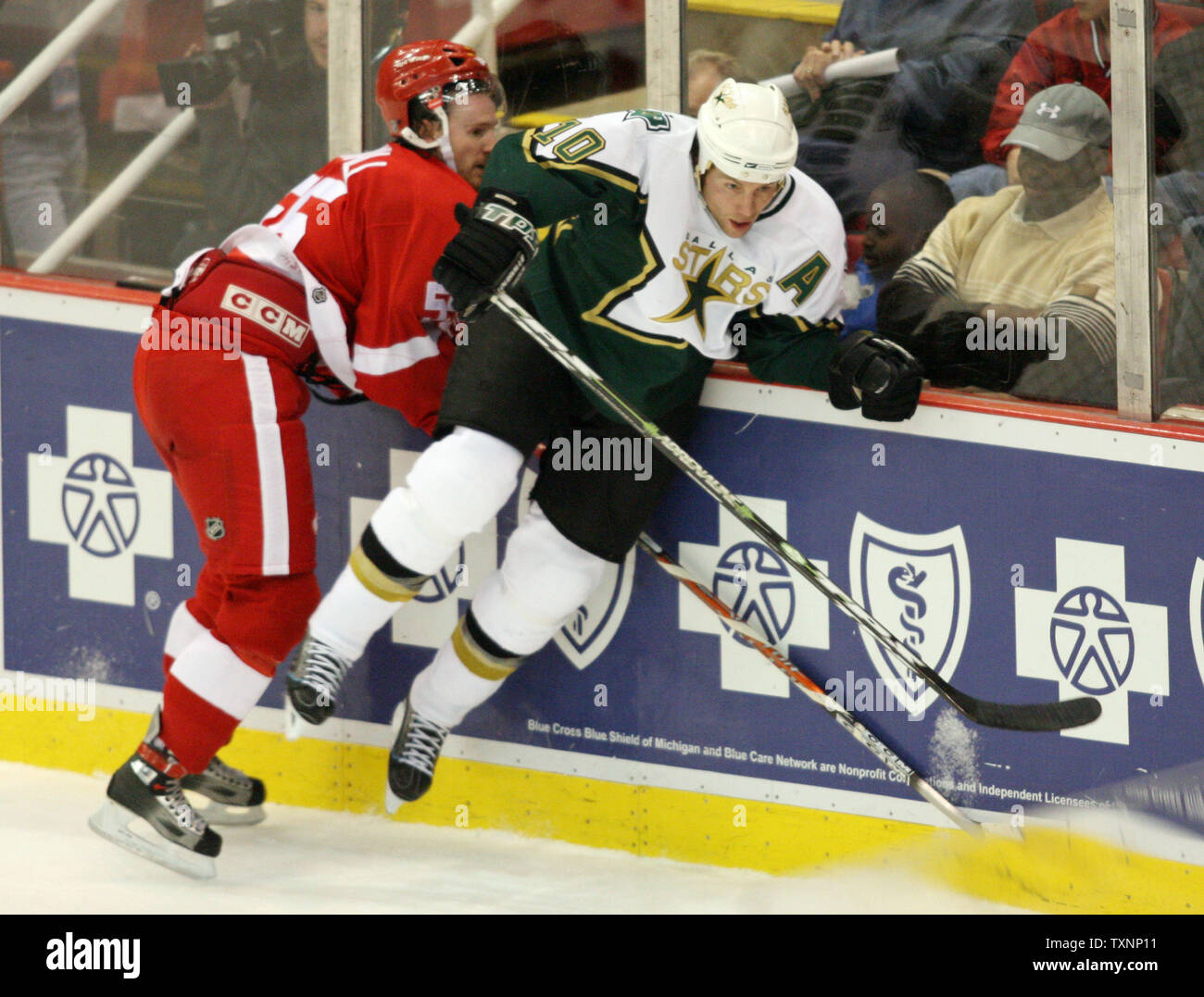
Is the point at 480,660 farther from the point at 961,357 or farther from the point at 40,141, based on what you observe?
the point at 40,141

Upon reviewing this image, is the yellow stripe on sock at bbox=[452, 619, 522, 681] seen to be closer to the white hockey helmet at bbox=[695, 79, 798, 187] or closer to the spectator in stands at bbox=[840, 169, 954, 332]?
the spectator in stands at bbox=[840, 169, 954, 332]

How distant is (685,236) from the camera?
331 centimetres

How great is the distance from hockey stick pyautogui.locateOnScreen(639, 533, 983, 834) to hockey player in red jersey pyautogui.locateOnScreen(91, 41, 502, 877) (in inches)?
21.3

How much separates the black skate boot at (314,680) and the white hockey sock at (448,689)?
0.68 feet

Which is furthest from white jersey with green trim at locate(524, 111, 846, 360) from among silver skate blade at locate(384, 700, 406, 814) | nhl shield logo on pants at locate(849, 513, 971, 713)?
silver skate blade at locate(384, 700, 406, 814)

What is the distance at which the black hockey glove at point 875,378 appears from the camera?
3.17 m

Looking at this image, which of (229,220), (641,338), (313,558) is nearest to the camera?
(641,338)

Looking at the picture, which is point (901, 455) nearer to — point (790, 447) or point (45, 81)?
point (790, 447)

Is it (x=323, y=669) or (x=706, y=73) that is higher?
(x=706, y=73)

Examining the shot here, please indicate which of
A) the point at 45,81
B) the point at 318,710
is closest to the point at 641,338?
the point at 318,710

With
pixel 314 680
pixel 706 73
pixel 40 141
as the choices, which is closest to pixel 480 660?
pixel 314 680

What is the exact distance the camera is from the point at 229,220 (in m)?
3.96

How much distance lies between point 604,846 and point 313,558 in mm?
801

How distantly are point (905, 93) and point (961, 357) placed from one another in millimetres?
476
